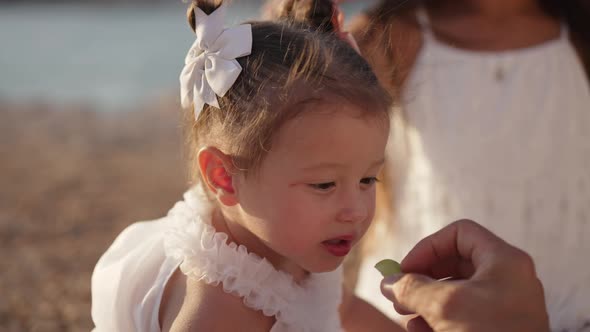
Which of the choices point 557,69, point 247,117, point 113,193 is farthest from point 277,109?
point 113,193

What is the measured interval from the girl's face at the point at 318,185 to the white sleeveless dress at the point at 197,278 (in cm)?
10

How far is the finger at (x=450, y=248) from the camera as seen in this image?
126cm

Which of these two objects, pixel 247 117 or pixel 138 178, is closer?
pixel 247 117

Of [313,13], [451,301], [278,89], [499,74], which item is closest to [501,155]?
[499,74]

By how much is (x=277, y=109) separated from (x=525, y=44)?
4.57 feet

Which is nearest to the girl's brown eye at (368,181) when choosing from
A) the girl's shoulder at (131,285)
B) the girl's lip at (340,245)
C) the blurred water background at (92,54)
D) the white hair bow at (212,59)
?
the girl's lip at (340,245)

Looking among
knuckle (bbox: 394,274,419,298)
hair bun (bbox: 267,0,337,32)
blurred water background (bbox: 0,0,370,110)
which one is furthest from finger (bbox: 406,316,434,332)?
blurred water background (bbox: 0,0,370,110)

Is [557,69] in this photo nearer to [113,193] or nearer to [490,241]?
[490,241]

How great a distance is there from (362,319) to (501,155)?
0.84 meters

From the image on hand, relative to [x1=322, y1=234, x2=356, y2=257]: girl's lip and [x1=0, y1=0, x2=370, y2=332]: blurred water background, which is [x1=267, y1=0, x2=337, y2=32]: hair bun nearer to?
[x1=0, y1=0, x2=370, y2=332]: blurred water background

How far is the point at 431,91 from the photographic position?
7.86 feet

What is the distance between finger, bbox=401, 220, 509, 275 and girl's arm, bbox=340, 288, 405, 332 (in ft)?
1.47

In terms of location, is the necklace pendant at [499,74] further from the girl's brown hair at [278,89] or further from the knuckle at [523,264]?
the knuckle at [523,264]

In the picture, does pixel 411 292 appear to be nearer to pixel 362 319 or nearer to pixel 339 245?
pixel 339 245
